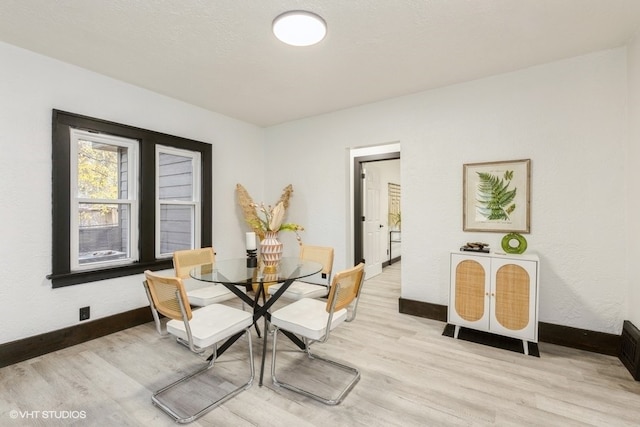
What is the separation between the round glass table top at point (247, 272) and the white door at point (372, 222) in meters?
2.51

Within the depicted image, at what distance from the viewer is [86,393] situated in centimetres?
202

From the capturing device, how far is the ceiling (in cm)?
199

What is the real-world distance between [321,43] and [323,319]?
7.25 ft

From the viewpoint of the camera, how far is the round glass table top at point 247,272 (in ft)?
7.13

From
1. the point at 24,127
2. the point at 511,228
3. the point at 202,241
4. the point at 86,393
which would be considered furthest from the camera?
the point at 202,241

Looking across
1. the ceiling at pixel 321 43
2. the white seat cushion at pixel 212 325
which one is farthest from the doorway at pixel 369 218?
the white seat cushion at pixel 212 325

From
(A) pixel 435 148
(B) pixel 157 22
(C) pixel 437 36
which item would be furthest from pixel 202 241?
(C) pixel 437 36

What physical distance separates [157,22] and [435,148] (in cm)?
291

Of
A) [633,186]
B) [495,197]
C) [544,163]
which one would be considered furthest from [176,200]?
[633,186]

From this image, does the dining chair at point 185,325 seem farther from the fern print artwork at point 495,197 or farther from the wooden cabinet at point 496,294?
the fern print artwork at point 495,197

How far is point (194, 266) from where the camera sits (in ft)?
9.57

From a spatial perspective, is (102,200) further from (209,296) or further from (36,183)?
(209,296)

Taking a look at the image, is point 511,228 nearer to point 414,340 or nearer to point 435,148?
point 435,148

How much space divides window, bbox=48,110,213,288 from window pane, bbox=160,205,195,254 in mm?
12
